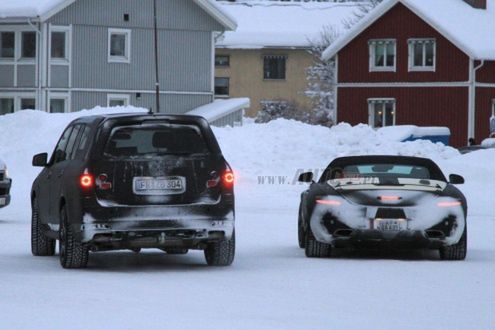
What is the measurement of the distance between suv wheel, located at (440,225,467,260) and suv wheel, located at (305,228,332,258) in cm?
132

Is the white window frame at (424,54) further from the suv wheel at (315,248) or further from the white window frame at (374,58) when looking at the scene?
the suv wheel at (315,248)

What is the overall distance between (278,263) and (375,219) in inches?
46.9

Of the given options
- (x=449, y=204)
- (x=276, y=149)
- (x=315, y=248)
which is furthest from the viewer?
(x=276, y=149)

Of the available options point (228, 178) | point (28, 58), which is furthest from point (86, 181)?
point (28, 58)

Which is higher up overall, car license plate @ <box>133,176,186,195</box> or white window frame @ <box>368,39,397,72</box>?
white window frame @ <box>368,39,397,72</box>

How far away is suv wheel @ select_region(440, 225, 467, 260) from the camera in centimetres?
1723

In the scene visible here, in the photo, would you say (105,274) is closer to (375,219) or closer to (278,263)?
(278,263)

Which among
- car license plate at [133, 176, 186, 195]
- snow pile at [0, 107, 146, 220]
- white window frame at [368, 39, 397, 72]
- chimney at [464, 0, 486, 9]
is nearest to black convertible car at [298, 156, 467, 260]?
car license plate at [133, 176, 186, 195]

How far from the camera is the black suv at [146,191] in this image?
15.5 metres

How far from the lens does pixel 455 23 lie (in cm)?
6694

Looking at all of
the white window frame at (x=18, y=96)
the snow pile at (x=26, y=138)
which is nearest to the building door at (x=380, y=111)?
the white window frame at (x=18, y=96)

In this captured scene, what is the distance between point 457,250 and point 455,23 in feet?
166

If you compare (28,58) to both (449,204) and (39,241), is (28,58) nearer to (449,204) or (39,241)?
(39,241)

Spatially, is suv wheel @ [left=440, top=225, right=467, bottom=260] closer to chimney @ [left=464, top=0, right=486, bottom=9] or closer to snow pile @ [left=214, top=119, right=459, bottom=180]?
snow pile @ [left=214, top=119, right=459, bottom=180]
